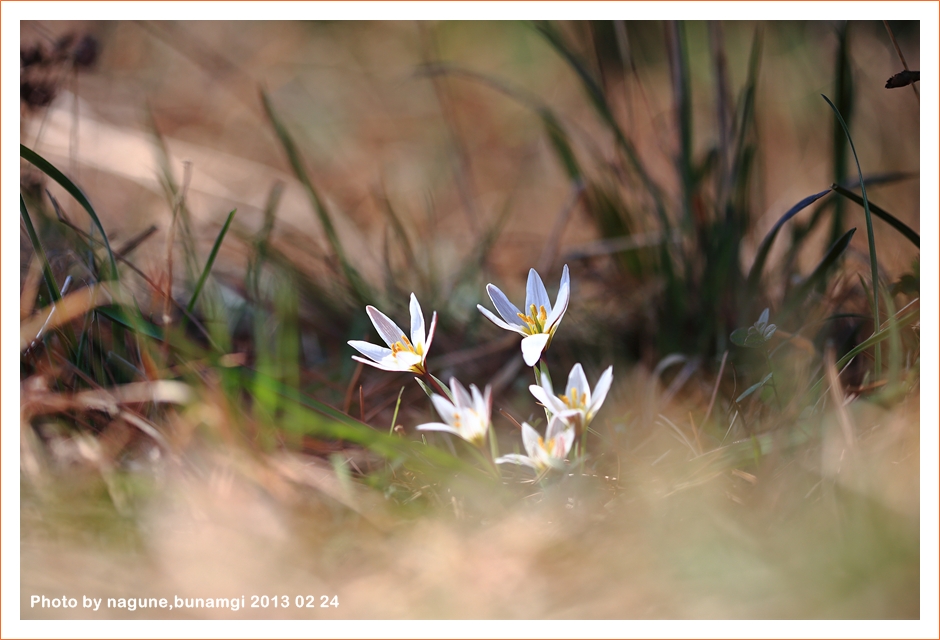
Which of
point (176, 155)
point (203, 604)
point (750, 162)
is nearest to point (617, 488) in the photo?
point (203, 604)

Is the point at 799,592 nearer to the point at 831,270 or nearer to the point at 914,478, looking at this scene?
the point at 914,478

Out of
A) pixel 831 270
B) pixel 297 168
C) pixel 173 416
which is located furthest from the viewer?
pixel 297 168

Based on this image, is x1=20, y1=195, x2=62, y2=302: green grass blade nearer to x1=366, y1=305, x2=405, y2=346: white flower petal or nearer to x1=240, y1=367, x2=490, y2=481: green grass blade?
x1=240, y1=367, x2=490, y2=481: green grass blade

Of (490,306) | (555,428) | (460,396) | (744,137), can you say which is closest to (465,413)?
(460,396)

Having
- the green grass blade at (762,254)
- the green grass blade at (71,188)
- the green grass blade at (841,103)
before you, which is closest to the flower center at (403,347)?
the green grass blade at (71,188)

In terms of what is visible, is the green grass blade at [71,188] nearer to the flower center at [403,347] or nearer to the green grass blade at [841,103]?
the flower center at [403,347]

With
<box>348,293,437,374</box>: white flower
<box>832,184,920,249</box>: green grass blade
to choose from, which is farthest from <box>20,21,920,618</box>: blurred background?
<box>348,293,437,374</box>: white flower

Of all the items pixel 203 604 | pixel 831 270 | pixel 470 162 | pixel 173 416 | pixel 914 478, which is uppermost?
pixel 470 162
